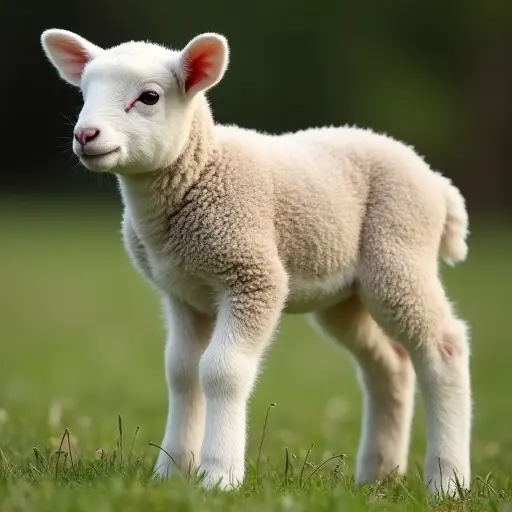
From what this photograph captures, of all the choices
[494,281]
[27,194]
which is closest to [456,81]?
[27,194]

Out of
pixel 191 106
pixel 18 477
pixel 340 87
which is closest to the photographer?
pixel 18 477

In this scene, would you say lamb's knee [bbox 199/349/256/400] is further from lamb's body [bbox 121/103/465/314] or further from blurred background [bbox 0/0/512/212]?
blurred background [bbox 0/0/512/212]

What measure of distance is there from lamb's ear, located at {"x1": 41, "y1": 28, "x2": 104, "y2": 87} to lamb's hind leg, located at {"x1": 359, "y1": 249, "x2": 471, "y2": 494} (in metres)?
Answer: 1.64

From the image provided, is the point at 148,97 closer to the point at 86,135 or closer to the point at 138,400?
the point at 86,135

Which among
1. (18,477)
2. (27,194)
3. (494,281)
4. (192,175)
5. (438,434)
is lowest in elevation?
(27,194)

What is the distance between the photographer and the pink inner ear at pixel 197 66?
523 cm

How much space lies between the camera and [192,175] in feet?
17.6

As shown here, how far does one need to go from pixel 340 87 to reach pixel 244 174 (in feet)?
99.2

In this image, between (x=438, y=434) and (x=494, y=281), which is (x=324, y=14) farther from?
(x=438, y=434)

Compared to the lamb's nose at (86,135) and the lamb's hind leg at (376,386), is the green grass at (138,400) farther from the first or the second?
the lamb's nose at (86,135)

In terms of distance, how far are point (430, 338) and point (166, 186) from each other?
60.9 inches

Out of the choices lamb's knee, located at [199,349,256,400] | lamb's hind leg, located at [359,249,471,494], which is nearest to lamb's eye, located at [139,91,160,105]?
lamb's knee, located at [199,349,256,400]

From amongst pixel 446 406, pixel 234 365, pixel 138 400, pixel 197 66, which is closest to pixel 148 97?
pixel 197 66

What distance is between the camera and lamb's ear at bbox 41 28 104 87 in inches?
218
